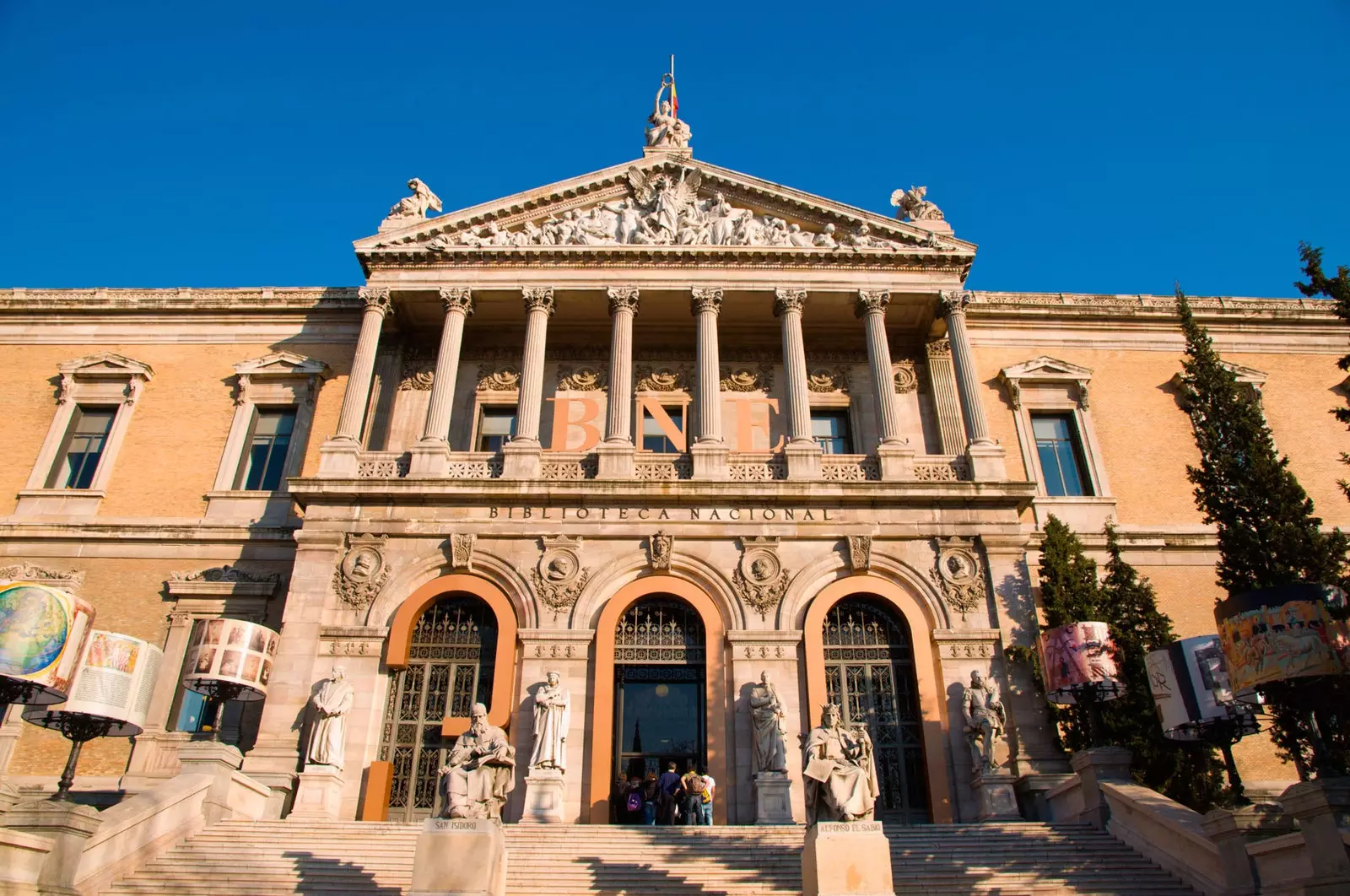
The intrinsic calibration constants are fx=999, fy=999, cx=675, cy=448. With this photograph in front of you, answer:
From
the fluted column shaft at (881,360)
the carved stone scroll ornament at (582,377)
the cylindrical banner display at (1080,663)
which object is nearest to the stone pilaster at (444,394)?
the carved stone scroll ornament at (582,377)

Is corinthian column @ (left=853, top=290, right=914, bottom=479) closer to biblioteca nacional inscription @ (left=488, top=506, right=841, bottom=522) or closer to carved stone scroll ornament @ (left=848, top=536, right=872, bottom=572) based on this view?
carved stone scroll ornament @ (left=848, top=536, right=872, bottom=572)

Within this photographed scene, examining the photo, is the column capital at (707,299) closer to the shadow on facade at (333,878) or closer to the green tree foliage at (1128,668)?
the green tree foliage at (1128,668)

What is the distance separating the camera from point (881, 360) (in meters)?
24.0

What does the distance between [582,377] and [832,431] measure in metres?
6.70

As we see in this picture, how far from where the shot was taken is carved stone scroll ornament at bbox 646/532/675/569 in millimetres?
21188

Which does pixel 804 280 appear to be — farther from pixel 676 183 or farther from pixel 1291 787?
pixel 1291 787

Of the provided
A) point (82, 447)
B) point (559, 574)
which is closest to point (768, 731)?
point (559, 574)

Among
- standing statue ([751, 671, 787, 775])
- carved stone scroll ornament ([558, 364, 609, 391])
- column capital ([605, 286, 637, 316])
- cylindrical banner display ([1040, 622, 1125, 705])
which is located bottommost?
standing statue ([751, 671, 787, 775])

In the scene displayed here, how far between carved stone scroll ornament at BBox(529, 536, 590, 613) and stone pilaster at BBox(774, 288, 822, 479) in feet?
16.5

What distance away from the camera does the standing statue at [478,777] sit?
43.1ft

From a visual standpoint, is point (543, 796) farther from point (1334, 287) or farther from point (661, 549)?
point (1334, 287)

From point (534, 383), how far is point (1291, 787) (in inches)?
662

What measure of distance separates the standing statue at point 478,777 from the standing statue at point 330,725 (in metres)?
6.18

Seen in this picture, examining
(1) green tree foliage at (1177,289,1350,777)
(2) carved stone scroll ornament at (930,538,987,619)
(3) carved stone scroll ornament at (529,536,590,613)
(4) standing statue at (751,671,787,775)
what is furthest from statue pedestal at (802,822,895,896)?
(3) carved stone scroll ornament at (529,536,590,613)
